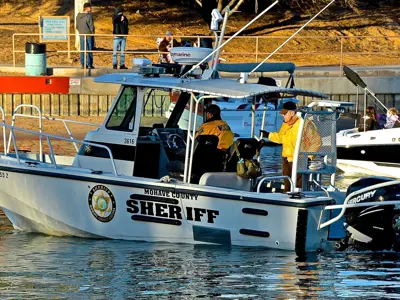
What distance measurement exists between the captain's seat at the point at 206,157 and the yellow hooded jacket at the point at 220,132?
10 cm

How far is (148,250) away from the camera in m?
13.4

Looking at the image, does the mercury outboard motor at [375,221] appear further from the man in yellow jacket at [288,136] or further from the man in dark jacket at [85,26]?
the man in dark jacket at [85,26]

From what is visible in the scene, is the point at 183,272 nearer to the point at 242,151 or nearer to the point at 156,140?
the point at 242,151

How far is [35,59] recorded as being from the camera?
2916 cm

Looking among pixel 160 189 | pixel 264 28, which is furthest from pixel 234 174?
pixel 264 28

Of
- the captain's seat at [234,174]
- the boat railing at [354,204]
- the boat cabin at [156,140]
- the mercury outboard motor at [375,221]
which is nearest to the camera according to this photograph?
the boat railing at [354,204]

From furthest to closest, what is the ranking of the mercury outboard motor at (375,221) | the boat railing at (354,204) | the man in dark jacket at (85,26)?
the man in dark jacket at (85,26), the mercury outboard motor at (375,221), the boat railing at (354,204)

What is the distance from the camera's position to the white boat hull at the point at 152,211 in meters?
12.8

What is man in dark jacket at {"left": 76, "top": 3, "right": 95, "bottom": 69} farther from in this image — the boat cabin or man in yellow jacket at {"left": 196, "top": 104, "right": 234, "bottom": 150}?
man in yellow jacket at {"left": 196, "top": 104, "right": 234, "bottom": 150}

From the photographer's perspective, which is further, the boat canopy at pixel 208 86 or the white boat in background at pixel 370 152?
the white boat in background at pixel 370 152

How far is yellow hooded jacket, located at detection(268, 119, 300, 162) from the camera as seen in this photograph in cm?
1378

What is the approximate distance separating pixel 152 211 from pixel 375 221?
2774 millimetres

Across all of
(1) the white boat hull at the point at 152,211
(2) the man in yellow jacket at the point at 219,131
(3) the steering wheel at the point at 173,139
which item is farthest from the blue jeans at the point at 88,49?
(2) the man in yellow jacket at the point at 219,131

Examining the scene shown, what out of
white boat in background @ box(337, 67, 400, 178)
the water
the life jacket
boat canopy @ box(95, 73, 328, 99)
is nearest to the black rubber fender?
white boat in background @ box(337, 67, 400, 178)
